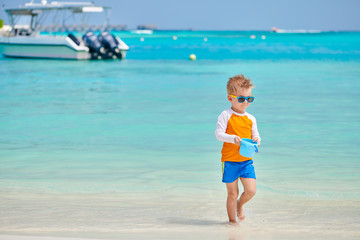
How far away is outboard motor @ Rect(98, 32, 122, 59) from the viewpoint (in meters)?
37.3

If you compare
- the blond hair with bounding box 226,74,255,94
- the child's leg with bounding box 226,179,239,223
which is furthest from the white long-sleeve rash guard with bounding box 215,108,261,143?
the child's leg with bounding box 226,179,239,223

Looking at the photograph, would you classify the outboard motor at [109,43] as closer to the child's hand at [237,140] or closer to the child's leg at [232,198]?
the child's leg at [232,198]

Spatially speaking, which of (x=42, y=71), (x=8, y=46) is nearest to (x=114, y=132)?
(x=42, y=71)

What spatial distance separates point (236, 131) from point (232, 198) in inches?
22.9

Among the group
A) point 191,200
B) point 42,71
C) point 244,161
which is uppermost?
point 244,161

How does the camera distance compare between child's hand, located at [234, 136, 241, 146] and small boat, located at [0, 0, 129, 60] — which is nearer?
child's hand, located at [234, 136, 241, 146]

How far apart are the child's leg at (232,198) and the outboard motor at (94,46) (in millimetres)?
33445

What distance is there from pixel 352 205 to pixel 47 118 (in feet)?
28.0

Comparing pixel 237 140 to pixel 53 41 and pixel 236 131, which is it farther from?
pixel 53 41

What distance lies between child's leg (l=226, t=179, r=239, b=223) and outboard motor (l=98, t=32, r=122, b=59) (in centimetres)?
3354

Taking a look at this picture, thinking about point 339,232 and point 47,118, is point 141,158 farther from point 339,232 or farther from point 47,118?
point 47,118

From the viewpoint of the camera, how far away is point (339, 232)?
14.8 ft

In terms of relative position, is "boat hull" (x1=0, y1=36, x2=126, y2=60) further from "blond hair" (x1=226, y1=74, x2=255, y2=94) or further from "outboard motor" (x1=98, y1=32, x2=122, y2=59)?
"blond hair" (x1=226, y1=74, x2=255, y2=94)

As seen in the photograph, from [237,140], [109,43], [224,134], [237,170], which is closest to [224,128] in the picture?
[224,134]
